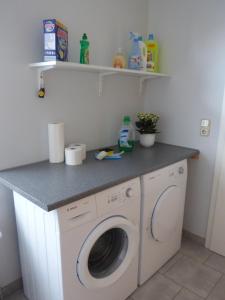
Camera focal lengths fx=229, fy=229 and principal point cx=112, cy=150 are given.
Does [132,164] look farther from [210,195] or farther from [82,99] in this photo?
[210,195]

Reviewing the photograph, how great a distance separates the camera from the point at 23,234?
4.71 ft

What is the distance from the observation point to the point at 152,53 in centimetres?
207

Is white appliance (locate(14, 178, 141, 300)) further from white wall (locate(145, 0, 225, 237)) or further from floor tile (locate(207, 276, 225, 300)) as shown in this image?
white wall (locate(145, 0, 225, 237))

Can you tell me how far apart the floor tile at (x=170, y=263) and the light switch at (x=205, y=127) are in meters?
1.10

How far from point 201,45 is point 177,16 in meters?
0.37

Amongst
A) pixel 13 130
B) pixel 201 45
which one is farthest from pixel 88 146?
pixel 201 45

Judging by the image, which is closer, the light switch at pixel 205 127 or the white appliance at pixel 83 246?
the white appliance at pixel 83 246

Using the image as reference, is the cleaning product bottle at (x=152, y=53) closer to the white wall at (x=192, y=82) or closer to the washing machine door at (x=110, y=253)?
the white wall at (x=192, y=82)

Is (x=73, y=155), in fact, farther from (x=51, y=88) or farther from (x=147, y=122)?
(x=147, y=122)

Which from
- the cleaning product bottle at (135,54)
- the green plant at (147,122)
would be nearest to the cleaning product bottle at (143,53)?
the cleaning product bottle at (135,54)

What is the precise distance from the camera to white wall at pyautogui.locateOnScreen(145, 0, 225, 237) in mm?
1839

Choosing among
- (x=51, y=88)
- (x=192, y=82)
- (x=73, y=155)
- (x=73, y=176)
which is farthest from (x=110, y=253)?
(x=192, y=82)

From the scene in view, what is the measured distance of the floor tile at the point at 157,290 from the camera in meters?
1.62

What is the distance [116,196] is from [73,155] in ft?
1.39
